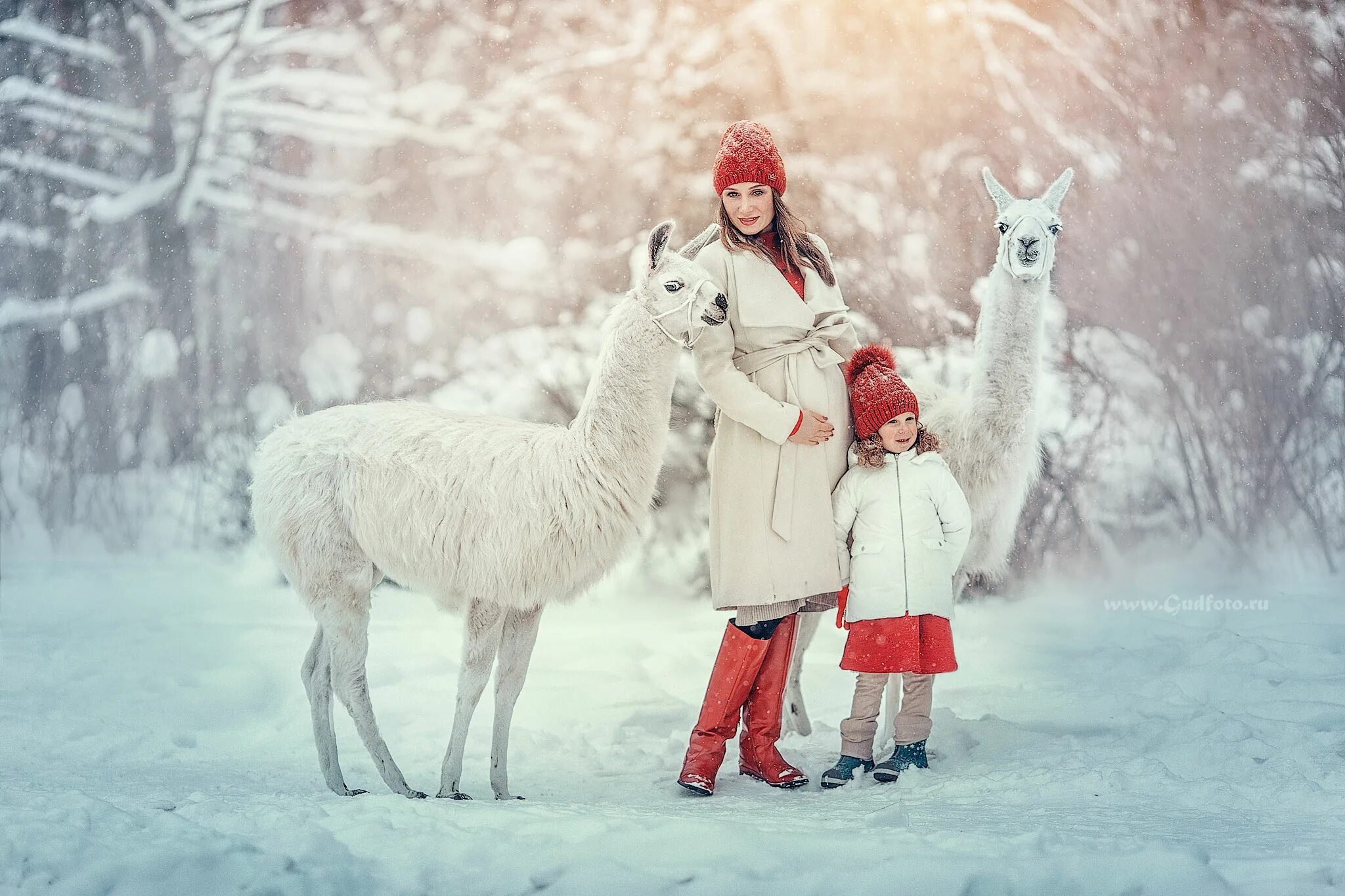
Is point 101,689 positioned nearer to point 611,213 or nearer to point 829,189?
point 611,213

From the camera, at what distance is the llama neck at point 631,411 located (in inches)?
106

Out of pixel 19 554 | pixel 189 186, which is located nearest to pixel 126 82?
pixel 189 186

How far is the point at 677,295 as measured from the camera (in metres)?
2.63

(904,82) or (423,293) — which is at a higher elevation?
(904,82)

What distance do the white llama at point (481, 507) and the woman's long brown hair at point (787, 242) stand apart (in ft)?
0.60

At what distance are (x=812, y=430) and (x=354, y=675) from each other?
1.36 m

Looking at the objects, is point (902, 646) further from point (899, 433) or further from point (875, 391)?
point (875, 391)

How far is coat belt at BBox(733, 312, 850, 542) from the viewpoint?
269 cm

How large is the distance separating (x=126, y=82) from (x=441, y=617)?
3162 mm

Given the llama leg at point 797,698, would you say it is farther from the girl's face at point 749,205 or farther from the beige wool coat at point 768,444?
the girl's face at point 749,205

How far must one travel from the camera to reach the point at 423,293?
204 inches

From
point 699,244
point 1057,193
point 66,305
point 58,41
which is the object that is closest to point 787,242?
point 699,244

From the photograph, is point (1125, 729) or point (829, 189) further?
point (829, 189)

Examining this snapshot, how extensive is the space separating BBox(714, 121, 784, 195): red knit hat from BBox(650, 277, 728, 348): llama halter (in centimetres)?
29
